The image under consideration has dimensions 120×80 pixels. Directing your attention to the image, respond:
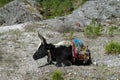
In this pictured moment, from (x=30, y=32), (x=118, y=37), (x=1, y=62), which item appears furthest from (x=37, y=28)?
(x=1, y=62)

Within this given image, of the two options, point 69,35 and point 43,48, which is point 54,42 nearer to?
point 69,35

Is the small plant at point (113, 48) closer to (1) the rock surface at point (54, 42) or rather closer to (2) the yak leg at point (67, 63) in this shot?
(1) the rock surface at point (54, 42)

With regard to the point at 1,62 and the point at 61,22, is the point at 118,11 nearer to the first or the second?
the point at 61,22

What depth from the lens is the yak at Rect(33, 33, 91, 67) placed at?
16295 mm

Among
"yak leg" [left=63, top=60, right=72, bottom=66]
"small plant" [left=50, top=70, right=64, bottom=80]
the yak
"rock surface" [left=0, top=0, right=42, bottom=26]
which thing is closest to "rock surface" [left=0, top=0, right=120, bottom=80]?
"yak leg" [left=63, top=60, right=72, bottom=66]

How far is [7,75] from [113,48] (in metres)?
5.02

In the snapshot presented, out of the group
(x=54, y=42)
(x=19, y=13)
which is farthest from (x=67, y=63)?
(x=19, y=13)

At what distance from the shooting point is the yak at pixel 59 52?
642 inches

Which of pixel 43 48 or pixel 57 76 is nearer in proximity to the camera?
pixel 57 76

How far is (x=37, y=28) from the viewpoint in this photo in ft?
81.8

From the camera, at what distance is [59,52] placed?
16.4m

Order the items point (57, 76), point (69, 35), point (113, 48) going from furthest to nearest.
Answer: point (69, 35)
point (113, 48)
point (57, 76)

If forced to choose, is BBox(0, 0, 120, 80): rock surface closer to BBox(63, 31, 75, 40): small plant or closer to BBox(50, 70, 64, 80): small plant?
BBox(63, 31, 75, 40): small plant

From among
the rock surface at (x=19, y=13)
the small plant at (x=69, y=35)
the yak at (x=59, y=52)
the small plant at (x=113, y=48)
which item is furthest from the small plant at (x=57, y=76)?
the rock surface at (x=19, y=13)
